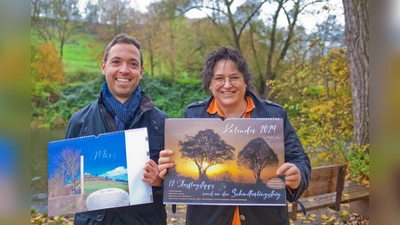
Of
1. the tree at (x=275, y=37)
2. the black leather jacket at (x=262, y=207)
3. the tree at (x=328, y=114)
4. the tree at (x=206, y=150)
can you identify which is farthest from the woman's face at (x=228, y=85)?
the tree at (x=275, y=37)

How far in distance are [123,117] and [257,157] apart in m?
1.02

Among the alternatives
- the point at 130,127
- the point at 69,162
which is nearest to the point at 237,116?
the point at 130,127

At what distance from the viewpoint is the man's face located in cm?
233

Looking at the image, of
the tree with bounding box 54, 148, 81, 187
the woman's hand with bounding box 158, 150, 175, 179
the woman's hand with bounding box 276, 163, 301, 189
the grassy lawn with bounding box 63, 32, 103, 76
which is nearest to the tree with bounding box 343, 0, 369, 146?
the woman's hand with bounding box 276, 163, 301, 189

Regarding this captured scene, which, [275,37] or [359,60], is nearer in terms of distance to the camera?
[359,60]

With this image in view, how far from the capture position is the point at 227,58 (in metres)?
2.37

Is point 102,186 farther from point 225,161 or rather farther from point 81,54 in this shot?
point 81,54

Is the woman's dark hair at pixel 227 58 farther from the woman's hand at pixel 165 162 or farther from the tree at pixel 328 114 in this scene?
the tree at pixel 328 114

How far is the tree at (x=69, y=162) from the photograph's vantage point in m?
2.21

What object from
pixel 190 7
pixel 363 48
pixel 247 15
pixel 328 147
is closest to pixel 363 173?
pixel 328 147

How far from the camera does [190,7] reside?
20.1 m

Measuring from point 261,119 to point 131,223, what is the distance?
1.19m

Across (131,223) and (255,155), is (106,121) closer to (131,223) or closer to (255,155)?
(131,223)
